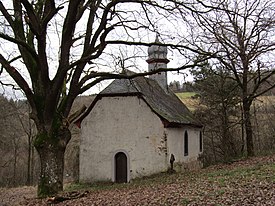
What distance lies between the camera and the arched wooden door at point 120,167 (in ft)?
78.4

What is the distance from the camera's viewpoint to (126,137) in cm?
2406

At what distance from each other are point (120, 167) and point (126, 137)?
1901 millimetres

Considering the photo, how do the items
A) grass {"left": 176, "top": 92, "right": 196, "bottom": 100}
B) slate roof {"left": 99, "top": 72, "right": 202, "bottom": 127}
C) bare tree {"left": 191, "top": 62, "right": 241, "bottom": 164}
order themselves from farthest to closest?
1. grass {"left": 176, "top": 92, "right": 196, "bottom": 100}
2. bare tree {"left": 191, "top": 62, "right": 241, "bottom": 164}
3. slate roof {"left": 99, "top": 72, "right": 202, "bottom": 127}

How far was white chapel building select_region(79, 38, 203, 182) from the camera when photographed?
2342cm

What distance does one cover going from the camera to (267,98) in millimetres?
36656

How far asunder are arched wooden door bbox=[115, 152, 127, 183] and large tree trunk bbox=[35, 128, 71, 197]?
360 inches

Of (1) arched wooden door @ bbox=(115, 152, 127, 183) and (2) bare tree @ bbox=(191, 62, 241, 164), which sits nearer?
(1) arched wooden door @ bbox=(115, 152, 127, 183)

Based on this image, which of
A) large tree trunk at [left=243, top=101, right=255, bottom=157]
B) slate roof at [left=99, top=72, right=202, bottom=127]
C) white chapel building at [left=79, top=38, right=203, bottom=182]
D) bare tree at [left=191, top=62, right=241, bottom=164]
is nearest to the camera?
white chapel building at [left=79, top=38, right=203, bottom=182]

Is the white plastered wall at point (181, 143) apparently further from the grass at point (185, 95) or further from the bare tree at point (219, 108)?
the grass at point (185, 95)

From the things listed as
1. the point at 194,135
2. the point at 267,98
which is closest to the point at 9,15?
the point at 194,135

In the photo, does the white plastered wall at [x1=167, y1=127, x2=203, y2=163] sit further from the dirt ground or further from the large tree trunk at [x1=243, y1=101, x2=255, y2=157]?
the dirt ground

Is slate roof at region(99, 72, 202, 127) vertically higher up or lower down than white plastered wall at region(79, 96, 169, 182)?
higher up

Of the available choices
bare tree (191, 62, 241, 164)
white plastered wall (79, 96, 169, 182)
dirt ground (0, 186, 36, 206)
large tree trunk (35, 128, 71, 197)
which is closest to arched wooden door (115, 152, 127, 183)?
white plastered wall (79, 96, 169, 182)

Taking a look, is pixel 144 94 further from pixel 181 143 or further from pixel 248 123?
pixel 248 123
